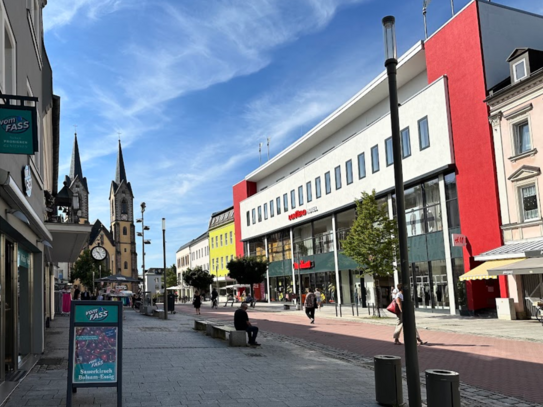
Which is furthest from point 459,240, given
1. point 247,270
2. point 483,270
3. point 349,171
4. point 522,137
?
point 247,270

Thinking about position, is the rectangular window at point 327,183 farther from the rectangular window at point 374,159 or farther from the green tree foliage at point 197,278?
the green tree foliage at point 197,278

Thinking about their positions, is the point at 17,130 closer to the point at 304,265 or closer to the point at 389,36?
the point at 389,36

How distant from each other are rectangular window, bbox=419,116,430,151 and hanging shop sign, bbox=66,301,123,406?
83.4 ft

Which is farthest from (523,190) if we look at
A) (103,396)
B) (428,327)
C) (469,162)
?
(103,396)

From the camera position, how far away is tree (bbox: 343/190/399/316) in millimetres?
27641

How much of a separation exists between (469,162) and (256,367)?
1969cm

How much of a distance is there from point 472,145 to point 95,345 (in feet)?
77.4

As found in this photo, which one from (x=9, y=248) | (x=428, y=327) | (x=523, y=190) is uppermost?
(x=523, y=190)

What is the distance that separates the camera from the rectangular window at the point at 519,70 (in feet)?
81.3

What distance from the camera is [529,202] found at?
24.1 meters

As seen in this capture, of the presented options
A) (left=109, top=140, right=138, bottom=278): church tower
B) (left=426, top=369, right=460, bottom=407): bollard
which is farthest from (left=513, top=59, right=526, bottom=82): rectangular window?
(left=109, top=140, right=138, bottom=278): church tower

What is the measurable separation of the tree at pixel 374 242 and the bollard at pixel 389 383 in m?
19.8

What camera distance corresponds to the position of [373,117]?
1580 inches

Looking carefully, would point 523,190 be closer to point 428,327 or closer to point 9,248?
point 428,327
